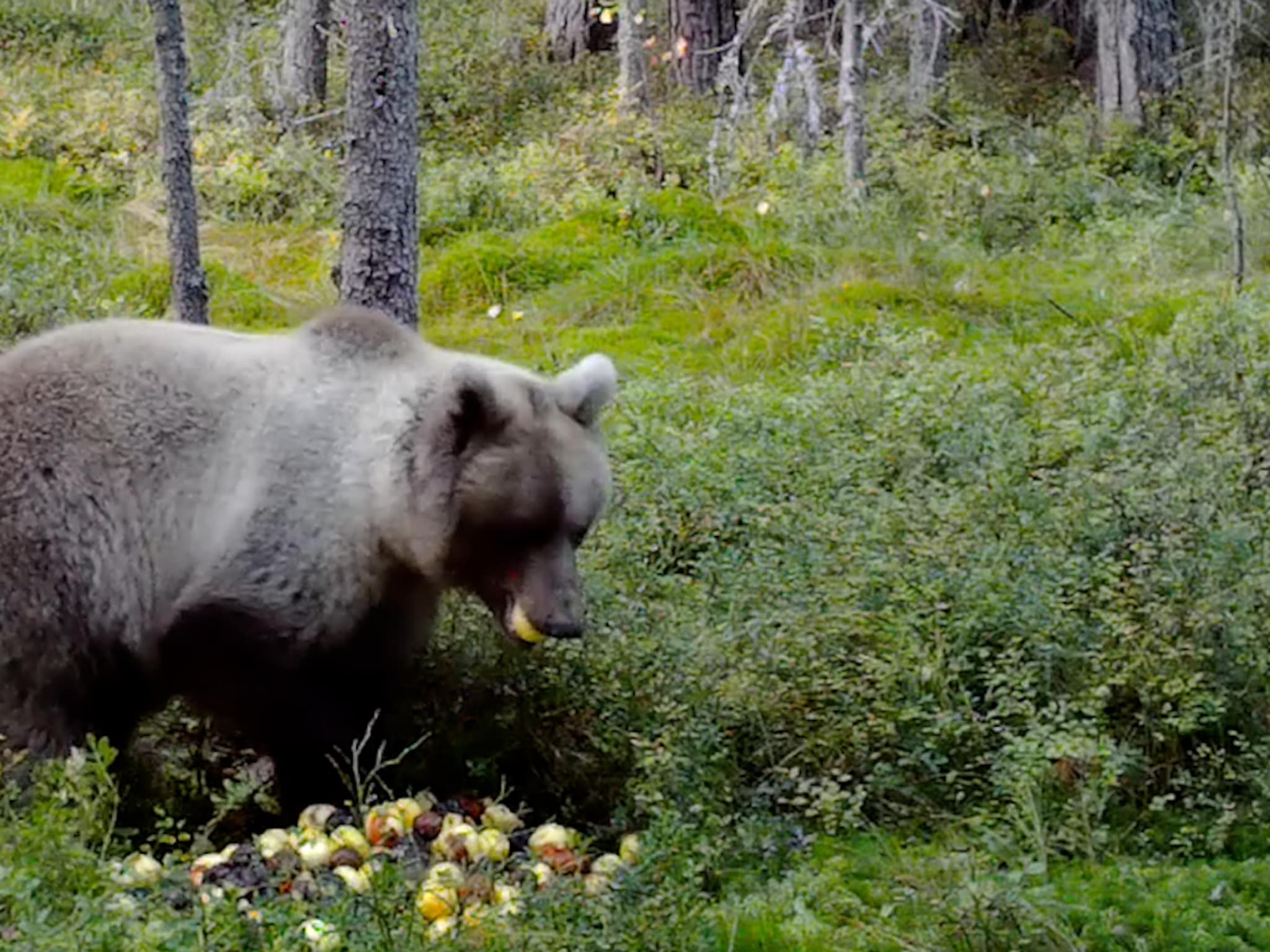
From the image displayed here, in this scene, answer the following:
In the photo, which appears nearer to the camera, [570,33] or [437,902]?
[437,902]

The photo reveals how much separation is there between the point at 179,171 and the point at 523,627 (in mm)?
4709

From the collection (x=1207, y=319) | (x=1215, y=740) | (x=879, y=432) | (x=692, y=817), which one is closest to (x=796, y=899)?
(x=692, y=817)

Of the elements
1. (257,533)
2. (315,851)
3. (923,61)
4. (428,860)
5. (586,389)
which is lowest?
(428,860)

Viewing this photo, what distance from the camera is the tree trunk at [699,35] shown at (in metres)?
19.9

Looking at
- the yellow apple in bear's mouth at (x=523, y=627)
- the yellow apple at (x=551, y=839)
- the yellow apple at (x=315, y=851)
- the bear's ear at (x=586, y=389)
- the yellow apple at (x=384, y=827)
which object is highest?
the bear's ear at (x=586, y=389)

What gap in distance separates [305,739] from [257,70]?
A: 18358mm

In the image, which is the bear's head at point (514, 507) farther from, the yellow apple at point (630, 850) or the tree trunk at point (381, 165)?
the tree trunk at point (381, 165)

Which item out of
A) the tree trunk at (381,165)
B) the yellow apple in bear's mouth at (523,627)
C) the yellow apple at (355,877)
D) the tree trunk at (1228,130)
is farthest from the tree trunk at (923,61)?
the yellow apple at (355,877)

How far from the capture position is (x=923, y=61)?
73.3ft

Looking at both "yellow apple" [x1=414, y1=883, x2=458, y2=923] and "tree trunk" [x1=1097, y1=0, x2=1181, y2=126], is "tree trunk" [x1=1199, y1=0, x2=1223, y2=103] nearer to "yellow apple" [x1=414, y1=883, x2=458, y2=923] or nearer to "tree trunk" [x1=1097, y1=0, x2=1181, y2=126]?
"tree trunk" [x1=1097, y1=0, x2=1181, y2=126]

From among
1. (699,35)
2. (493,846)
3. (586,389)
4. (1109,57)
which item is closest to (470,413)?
(586,389)

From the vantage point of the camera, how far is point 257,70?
73.6 feet

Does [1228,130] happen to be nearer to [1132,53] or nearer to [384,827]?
[384,827]

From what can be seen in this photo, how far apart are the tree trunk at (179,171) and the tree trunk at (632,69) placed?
9.33 metres
